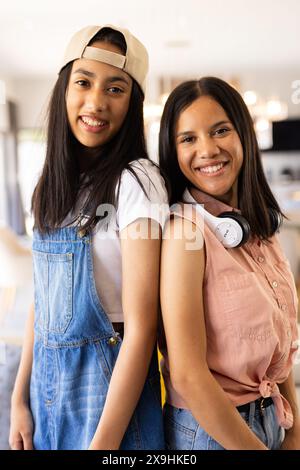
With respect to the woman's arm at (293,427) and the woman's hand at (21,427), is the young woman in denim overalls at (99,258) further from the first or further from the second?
the woman's arm at (293,427)

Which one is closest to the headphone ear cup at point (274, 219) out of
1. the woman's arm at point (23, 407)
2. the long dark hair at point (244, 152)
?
the long dark hair at point (244, 152)

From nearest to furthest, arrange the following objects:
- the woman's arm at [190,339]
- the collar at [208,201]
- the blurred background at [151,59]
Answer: the woman's arm at [190,339], the collar at [208,201], the blurred background at [151,59]

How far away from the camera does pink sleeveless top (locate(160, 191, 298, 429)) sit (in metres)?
0.61

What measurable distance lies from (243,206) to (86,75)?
0.94 ft

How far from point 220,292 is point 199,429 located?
0.60 ft

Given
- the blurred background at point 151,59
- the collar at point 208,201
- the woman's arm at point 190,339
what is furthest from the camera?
the blurred background at point 151,59

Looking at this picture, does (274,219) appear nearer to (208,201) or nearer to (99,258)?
(208,201)

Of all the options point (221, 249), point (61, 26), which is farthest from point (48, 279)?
point (61, 26)

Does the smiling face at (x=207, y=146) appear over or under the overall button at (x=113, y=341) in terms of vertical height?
over

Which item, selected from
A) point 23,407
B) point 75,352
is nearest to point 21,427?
point 23,407

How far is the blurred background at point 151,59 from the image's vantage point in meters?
1.14

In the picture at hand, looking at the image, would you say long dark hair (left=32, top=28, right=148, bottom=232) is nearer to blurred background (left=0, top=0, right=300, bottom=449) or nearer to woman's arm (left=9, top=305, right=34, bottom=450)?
blurred background (left=0, top=0, right=300, bottom=449)

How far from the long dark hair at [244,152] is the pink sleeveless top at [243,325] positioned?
5 cm

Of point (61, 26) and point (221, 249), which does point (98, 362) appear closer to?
point (221, 249)
